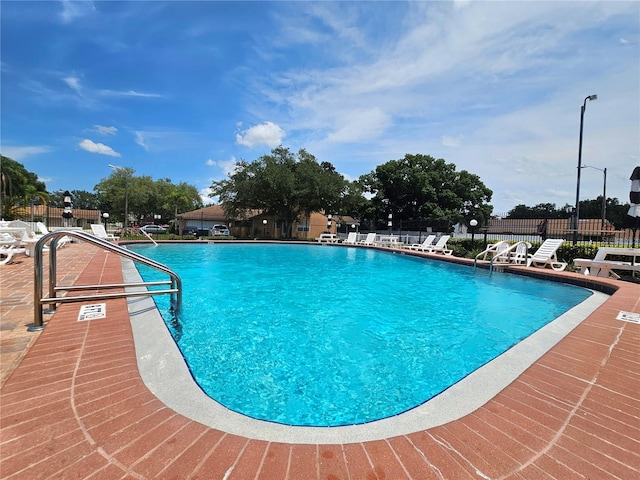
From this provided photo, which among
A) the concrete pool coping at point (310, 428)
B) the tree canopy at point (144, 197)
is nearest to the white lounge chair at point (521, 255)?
the concrete pool coping at point (310, 428)

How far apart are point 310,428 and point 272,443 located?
10.5 inches

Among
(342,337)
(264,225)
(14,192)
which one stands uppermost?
(14,192)

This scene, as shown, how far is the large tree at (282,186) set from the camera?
27047 millimetres

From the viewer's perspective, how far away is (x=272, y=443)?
1.55 m

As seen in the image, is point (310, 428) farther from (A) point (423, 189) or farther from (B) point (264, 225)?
(B) point (264, 225)

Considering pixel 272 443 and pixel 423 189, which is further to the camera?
pixel 423 189

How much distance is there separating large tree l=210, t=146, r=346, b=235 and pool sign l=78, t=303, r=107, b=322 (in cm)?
2331

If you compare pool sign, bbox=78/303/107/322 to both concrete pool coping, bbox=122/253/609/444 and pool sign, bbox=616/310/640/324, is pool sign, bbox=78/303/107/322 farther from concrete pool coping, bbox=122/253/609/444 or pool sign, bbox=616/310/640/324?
pool sign, bbox=616/310/640/324

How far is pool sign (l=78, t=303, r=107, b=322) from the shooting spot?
334cm

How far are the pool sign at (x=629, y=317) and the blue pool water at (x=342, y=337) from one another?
101cm

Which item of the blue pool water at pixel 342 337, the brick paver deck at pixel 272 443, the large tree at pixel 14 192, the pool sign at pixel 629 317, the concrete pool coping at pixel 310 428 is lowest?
the blue pool water at pixel 342 337

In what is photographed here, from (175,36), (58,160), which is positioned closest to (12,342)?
(175,36)

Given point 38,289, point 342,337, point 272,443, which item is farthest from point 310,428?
point 38,289

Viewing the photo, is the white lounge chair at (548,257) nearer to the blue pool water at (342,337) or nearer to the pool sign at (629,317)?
the blue pool water at (342,337)
